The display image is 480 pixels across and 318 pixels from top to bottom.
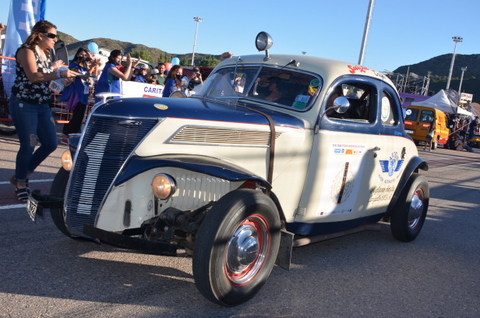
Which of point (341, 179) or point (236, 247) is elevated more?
point (341, 179)

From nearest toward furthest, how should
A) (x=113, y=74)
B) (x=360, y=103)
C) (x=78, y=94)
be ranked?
(x=360, y=103) < (x=113, y=74) < (x=78, y=94)

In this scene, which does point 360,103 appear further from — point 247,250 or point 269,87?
point 247,250

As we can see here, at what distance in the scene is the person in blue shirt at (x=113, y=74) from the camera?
358 inches

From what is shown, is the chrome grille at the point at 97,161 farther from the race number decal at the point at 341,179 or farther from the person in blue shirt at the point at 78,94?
the person in blue shirt at the point at 78,94

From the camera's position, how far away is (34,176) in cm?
687

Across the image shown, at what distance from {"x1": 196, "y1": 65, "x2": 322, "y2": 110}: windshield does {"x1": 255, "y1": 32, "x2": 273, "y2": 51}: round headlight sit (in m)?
0.19

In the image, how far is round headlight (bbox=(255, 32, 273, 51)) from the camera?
14.8 feet

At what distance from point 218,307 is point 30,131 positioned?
119 inches

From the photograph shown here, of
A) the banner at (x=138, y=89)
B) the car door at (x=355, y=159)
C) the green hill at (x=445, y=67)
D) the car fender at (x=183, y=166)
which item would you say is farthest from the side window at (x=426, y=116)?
the green hill at (x=445, y=67)

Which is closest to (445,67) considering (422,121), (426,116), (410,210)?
(426,116)

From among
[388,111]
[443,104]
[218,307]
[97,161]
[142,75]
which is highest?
[443,104]

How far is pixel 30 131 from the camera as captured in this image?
5059 mm

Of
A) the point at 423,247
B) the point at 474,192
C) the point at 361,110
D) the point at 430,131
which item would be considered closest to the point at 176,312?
the point at 361,110

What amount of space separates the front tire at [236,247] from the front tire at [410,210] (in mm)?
2350
